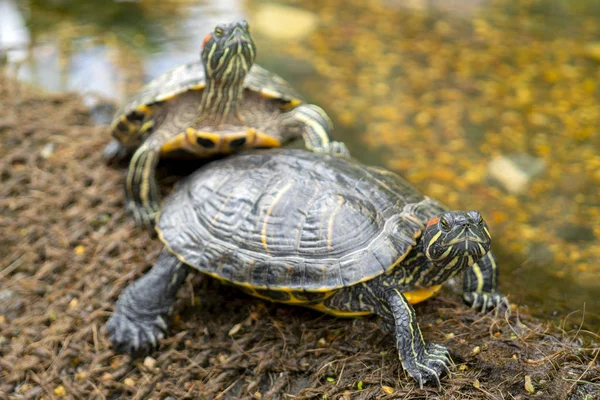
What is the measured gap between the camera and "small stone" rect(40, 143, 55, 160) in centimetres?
556

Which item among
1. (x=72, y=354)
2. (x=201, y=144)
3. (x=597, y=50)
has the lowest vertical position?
(x=72, y=354)

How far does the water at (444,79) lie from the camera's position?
5312 mm

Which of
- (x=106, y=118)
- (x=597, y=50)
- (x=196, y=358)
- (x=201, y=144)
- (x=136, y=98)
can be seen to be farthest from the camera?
(x=597, y=50)

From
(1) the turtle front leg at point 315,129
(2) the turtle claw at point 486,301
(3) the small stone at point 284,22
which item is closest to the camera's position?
→ (2) the turtle claw at point 486,301

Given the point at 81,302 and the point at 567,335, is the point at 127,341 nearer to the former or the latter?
the point at 81,302

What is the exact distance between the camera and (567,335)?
3.46m

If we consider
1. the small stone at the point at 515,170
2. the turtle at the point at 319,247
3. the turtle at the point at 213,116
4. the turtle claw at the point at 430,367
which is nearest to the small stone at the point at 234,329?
the turtle at the point at 319,247

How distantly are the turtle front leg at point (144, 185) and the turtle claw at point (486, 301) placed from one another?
265 centimetres

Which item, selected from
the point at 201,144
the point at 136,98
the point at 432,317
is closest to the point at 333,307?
the point at 432,317

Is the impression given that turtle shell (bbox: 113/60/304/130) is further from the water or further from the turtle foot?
the water

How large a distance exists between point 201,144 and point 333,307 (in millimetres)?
1898

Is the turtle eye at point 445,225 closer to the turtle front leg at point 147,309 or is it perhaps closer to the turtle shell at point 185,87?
the turtle front leg at point 147,309

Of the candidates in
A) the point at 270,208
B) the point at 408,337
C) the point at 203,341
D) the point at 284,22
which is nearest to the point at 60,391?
the point at 203,341

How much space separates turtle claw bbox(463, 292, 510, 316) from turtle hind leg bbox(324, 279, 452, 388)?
0.61 meters
